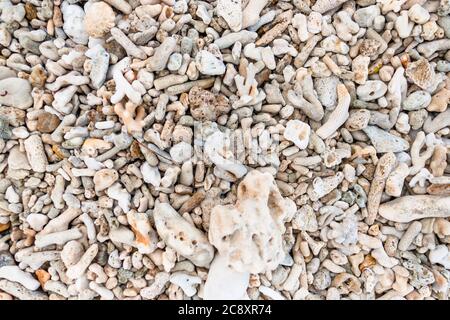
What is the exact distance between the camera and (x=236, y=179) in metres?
1.01

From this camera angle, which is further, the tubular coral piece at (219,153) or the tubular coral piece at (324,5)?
the tubular coral piece at (324,5)

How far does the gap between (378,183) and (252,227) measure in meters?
0.40

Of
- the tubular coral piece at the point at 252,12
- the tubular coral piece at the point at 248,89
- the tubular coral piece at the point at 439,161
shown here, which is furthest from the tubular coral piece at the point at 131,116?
the tubular coral piece at the point at 439,161

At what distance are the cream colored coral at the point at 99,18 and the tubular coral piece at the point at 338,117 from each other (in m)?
0.62

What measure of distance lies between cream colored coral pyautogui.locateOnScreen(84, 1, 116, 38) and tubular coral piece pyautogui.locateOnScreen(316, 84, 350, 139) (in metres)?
0.62

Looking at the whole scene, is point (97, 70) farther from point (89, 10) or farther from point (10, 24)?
point (10, 24)

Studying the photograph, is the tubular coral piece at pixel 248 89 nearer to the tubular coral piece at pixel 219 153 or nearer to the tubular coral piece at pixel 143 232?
the tubular coral piece at pixel 219 153

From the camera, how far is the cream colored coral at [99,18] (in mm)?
1021

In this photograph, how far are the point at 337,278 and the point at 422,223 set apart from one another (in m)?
0.27

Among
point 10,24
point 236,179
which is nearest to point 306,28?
point 236,179

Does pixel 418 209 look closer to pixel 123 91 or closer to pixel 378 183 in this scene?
pixel 378 183

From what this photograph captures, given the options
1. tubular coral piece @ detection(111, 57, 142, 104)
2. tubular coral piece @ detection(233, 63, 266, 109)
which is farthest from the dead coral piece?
tubular coral piece @ detection(111, 57, 142, 104)

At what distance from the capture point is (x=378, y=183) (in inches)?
41.6

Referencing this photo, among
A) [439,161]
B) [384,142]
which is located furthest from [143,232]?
[439,161]
